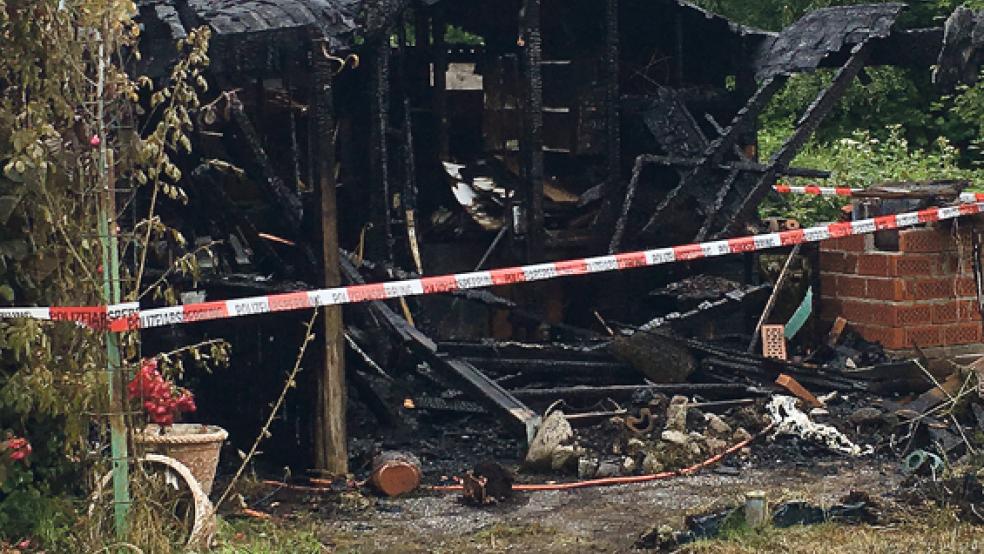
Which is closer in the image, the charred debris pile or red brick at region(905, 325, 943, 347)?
the charred debris pile

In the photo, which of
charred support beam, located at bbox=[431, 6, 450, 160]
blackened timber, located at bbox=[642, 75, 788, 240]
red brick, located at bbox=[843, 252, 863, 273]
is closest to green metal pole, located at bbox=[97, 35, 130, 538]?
red brick, located at bbox=[843, 252, 863, 273]

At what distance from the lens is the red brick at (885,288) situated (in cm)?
1053

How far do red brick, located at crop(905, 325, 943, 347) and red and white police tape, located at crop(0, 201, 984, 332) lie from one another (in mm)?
833

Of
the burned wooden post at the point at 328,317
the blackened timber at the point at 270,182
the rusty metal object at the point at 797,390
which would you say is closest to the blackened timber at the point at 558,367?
the rusty metal object at the point at 797,390

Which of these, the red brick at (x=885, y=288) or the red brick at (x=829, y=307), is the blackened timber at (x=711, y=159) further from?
the red brick at (x=885, y=288)

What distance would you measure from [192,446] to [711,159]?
273 inches

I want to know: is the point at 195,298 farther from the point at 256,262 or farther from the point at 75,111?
the point at 75,111

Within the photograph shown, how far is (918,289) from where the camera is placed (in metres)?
10.5

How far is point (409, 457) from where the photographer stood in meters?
8.32

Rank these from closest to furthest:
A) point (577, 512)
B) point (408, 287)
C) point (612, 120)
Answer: point (577, 512) < point (408, 287) < point (612, 120)

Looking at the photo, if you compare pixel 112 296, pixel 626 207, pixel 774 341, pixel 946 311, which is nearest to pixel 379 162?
pixel 626 207

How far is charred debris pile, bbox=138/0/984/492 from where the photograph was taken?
882 centimetres

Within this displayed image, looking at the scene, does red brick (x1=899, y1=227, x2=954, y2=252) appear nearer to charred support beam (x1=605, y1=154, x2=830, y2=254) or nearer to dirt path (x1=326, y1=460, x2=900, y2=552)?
charred support beam (x1=605, y1=154, x2=830, y2=254)

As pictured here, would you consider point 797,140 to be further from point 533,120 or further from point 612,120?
point 533,120
